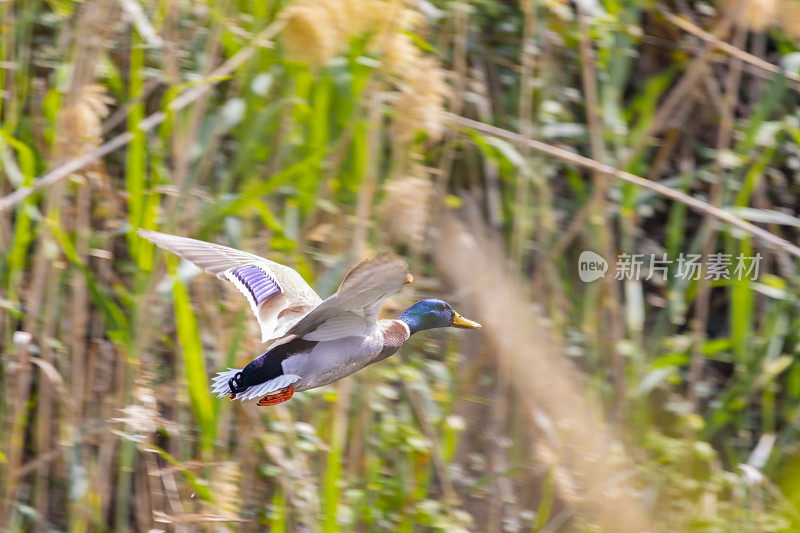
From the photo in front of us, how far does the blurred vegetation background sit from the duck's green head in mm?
446

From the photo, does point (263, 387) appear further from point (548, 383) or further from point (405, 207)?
point (548, 383)

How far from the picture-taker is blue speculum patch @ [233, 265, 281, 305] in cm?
147

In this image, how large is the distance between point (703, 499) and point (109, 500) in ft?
5.36

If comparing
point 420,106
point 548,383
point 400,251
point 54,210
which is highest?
point 420,106

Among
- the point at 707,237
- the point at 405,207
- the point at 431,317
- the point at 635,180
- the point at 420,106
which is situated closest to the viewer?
the point at 431,317

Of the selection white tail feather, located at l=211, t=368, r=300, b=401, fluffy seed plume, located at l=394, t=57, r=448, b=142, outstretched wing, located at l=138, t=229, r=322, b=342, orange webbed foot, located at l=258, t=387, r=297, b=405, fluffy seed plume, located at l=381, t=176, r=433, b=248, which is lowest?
orange webbed foot, located at l=258, t=387, r=297, b=405

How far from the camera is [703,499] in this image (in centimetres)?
280

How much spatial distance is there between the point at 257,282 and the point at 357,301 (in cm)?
42

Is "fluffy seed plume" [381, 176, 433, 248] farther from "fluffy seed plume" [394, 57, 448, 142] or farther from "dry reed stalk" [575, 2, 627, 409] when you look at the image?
"dry reed stalk" [575, 2, 627, 409]

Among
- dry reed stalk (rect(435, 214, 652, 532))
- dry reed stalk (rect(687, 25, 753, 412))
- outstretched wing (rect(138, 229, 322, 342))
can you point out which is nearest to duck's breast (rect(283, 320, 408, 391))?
outstretched wing (rect(138, 229, 322, 342))

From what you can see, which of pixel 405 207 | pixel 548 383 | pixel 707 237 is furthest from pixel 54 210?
pixel 707 237

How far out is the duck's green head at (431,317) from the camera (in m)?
1.40

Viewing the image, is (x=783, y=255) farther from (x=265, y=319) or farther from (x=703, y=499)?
(x=265, y=319)

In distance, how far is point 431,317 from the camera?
1407mm
